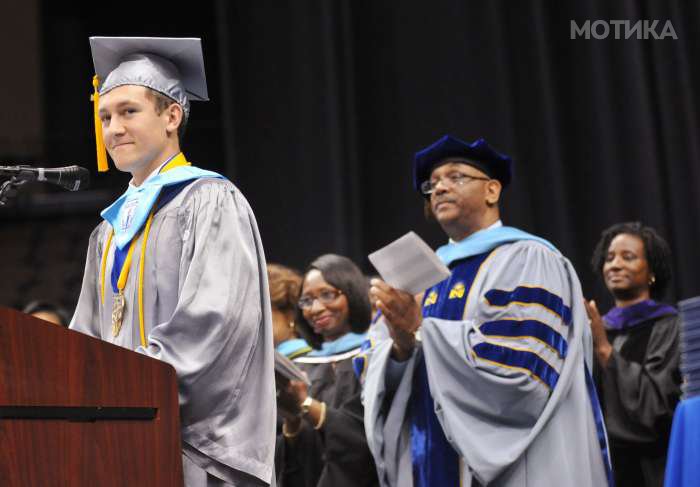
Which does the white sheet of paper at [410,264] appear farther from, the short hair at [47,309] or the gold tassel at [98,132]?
the short hair at [47,309]

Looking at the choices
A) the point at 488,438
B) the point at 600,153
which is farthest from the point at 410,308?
the point at 600,153

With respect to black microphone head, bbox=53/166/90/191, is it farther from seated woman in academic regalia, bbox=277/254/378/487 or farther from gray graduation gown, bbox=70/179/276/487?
seated woman in academic regalia, bbox=277/254/378/487

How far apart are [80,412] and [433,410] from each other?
6.60 ft

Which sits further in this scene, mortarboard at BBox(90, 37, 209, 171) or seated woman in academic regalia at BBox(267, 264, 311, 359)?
seated woman in academic regalia at BBox(267, 264, 311, 359)

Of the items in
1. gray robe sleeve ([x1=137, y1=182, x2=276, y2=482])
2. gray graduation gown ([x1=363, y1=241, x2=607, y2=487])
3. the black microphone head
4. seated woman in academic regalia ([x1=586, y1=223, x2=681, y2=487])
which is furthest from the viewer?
seated woman in academic regalia ([x1=586, y1=223, x2=681, y2=487])

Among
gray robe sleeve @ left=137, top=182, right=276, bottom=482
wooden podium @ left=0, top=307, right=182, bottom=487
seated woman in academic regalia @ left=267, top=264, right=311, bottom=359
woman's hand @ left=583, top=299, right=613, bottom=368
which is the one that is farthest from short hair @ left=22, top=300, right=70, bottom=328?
wooden podium @ left=0, top=307, right=182, bottom=487

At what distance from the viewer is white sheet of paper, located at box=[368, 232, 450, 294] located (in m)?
3.35

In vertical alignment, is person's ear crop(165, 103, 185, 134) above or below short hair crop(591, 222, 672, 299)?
above

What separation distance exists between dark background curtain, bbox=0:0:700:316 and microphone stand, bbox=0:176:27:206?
Result: 383 centimetres

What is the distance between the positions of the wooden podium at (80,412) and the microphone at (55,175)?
480 mm

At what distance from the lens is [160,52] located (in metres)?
2.64

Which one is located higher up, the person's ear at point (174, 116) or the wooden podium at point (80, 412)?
the person's ear at point (174, 116)

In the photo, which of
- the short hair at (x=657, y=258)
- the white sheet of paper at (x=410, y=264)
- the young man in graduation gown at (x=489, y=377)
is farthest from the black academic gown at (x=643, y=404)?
the white sheet of paper at (x=410, y=264)

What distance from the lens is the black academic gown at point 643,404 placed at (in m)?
4.09
